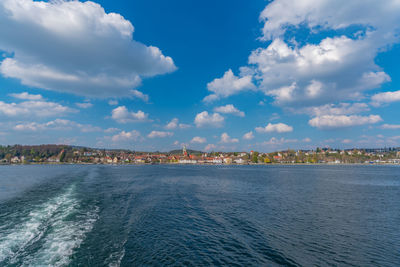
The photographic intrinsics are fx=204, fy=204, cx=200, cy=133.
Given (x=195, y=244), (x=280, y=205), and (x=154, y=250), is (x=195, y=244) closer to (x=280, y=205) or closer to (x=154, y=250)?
(x=154, y=250)

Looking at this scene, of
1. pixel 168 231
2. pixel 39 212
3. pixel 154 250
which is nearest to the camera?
pixel 154 250

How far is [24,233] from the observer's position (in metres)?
14.3

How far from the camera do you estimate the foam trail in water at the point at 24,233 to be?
1163 cm

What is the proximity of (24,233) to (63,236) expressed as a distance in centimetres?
297

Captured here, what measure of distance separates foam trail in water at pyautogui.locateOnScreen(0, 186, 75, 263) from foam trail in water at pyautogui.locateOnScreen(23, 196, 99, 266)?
2.26ft

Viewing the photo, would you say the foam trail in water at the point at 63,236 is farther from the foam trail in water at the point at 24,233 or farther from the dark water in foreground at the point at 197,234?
the foam trail in water at the point at 24,233

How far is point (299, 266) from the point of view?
10695 millimetres

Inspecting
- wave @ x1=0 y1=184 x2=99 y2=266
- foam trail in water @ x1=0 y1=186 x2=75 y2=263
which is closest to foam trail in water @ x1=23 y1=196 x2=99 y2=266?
wave @ x1=0 y1=184 x2=99 y2=266

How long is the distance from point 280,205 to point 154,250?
17.6 metres

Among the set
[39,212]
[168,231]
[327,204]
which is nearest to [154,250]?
[168,231]

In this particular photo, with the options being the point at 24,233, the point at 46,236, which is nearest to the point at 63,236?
the point at 46,236

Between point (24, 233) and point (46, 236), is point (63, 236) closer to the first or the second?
point (46, 236)

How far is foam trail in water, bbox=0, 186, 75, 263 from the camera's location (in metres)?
11.6

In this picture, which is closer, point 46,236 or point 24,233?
point 46,236
